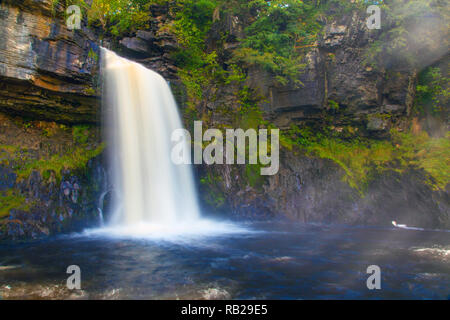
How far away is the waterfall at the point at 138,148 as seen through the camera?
10.4m

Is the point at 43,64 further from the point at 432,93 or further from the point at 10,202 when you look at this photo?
the point at 432,93

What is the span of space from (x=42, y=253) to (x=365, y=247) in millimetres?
8505

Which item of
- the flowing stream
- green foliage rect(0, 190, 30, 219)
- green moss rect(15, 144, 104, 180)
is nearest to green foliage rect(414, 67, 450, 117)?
the flowing stream

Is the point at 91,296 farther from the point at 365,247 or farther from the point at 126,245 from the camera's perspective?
the point at 365,247

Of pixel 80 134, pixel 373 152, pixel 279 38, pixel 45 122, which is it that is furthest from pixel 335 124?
pixel 45 122

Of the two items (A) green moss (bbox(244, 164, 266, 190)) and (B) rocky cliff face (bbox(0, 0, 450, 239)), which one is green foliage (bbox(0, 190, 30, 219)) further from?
(A) green moss (bbox(244, 164, 266, 190))

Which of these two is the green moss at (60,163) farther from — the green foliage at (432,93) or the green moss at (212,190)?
the green foliage at (432,93)

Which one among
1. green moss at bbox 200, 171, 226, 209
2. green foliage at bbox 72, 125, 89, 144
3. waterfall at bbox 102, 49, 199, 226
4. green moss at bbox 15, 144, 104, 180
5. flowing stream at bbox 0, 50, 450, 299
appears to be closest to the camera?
flowing stream at bbox 0, 50, 450, 299

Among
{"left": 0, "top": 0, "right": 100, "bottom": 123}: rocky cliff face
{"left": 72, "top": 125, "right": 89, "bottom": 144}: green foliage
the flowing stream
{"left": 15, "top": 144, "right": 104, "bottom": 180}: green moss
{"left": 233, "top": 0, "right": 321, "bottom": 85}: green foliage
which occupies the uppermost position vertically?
{"left": 233, "top": 0, "right": 321, "bottom": 85}: green foliage

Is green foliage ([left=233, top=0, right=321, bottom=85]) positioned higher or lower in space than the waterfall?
higher

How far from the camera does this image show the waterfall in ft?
34.0
